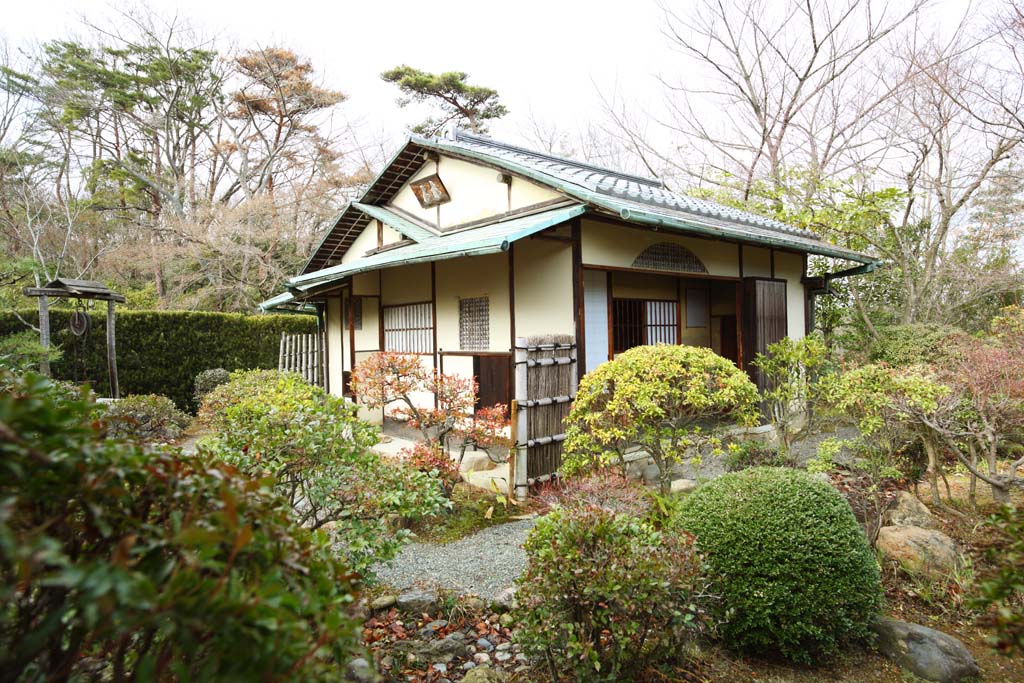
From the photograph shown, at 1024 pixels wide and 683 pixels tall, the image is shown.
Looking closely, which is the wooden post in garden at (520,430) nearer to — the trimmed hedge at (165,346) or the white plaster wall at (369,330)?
the white plaster wall at (369,330)

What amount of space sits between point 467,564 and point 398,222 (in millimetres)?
6385

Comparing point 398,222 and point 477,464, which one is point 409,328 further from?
point 477,464

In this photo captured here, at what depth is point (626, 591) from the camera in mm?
2588

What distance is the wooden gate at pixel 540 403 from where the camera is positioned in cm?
598

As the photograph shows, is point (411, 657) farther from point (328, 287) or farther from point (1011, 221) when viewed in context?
point (1011, 221)

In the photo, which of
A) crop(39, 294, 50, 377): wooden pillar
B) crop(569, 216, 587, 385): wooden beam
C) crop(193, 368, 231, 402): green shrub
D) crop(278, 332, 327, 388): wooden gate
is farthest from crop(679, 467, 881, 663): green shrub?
crop(193, 368, 231, 402): green shrub

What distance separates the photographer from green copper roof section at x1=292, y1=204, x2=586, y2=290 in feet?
20.0

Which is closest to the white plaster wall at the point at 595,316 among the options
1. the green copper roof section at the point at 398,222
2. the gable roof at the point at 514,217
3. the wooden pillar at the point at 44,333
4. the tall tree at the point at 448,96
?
the gable roof at the point at 514,217

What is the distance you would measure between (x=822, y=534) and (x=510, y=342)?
4.88m

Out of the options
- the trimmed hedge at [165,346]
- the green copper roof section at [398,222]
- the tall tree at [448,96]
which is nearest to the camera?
the green copper roof section at [398,222]

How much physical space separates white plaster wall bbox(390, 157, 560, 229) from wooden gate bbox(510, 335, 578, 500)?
7.25 ft

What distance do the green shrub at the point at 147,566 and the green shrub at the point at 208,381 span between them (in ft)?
40.6

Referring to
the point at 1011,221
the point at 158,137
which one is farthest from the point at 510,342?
the point at 158,137

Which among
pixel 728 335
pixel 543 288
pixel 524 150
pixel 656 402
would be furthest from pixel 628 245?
pixel 728 335
